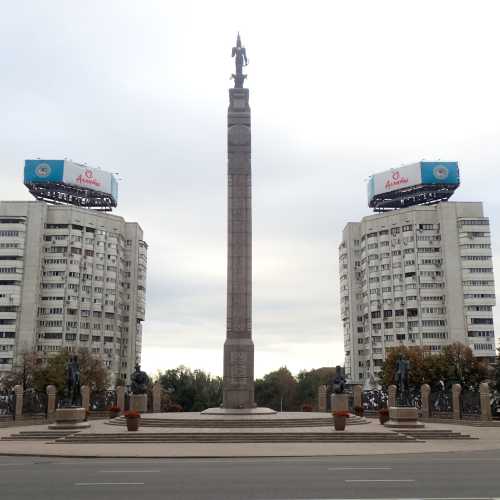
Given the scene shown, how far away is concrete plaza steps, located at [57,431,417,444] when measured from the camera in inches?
1102

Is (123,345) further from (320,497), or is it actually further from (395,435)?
(320,497)

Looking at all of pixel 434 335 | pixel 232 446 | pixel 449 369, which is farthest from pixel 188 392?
pixel 232 446

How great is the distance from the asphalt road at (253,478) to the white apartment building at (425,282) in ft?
245

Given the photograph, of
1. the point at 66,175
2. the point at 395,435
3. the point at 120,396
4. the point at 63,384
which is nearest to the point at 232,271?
the point at 120,396

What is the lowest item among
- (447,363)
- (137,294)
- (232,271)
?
(447,363)

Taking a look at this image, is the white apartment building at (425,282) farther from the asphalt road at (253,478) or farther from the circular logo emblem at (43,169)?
the asphalt road at (253,478)

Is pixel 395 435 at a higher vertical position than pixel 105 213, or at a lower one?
lower

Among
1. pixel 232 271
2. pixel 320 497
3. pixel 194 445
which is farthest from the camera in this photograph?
pixel 232 271

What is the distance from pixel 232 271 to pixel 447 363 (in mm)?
33432

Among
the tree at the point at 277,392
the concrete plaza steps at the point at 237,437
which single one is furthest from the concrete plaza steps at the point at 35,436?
the tree at the point at 277,392

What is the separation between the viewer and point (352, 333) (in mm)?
105938

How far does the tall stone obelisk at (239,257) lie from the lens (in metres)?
39.8

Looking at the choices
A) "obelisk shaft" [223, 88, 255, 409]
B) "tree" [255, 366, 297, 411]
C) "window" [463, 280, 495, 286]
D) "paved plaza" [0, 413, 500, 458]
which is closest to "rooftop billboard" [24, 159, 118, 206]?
"tree" [255, 366, 297, 411]

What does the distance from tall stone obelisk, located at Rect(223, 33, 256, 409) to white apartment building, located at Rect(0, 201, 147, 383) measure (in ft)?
167
